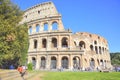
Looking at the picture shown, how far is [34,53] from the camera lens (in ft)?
135

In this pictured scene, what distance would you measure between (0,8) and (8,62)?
30.4 ft

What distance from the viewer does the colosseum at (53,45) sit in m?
38.4

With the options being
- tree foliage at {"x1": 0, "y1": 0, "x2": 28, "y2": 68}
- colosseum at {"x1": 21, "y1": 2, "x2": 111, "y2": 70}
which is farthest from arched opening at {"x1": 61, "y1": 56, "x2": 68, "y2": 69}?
tree foliage at {"x1": 0, "y1": 0, "x2": 28, "y2": 68}

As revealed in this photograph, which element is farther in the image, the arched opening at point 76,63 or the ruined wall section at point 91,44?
the ruined wall section at point 91,44

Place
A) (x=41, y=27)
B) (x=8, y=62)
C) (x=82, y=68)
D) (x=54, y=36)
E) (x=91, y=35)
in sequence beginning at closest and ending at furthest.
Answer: (x=8, y=62) → (x=82, y=68) → (x=54, y=36) → (x=41, y=27) → (x=91, y=35)

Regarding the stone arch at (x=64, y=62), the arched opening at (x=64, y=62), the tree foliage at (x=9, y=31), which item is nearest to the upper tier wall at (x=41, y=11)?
the stone arch at (x=64, y=62)

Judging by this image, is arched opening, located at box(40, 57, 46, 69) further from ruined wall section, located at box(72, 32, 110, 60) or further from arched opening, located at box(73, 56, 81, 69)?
ruined wall section, located at box(72, 32, 110, 60)

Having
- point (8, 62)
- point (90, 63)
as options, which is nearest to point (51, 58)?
point (90, 63)

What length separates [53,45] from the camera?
136 ft

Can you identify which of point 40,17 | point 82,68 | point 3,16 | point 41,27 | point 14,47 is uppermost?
point 40,17

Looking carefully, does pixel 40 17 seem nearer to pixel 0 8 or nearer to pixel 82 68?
pixel 82 68

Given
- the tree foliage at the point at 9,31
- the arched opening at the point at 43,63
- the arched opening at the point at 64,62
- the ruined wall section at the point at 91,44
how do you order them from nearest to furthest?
1. the tree foliage at the point at 9,31
2. the arched opening at the point at 64,62
3. the arched opening at the point at 43,63
4. the ruined wall section at the point at 91,44

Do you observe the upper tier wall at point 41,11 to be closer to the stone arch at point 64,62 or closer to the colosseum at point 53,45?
the colosseum at point 53,45

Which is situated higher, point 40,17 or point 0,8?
point 40,17
